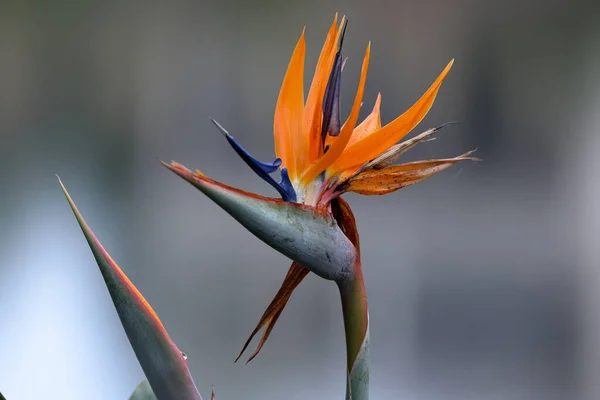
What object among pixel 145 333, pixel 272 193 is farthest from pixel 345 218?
pixel 272 193

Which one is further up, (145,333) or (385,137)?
(385,137)

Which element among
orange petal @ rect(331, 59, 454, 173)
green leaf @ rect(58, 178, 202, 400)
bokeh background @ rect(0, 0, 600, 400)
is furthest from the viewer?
bokeh background @ rect(0, 0, 600, 400)

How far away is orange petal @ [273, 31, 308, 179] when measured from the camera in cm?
59

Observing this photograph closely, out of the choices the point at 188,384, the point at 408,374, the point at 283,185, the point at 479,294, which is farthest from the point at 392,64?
the point at 188,384

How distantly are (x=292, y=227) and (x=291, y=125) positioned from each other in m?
0.14

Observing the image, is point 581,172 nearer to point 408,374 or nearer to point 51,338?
point 408,374

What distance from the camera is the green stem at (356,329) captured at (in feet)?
1.82

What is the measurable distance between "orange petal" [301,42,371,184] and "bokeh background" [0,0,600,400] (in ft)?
2.79

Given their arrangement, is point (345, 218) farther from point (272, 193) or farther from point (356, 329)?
point (272, 193)

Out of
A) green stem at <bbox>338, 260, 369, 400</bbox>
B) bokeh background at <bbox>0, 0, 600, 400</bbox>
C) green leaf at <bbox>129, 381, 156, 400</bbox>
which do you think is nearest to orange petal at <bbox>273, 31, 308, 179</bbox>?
green stem at <bbox>338, 260, 369, 400</bbox>

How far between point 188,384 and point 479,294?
1124mm

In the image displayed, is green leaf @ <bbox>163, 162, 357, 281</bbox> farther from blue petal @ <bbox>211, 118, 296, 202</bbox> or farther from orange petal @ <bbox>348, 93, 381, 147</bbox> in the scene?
orange petal @ <bbox>348, 93, 381, 147</bbox>

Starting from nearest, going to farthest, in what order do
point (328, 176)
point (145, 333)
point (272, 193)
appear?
1. point (145, 333)
2. point (328, 176)
3. point (272, 193)

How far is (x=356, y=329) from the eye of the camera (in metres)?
0.55
